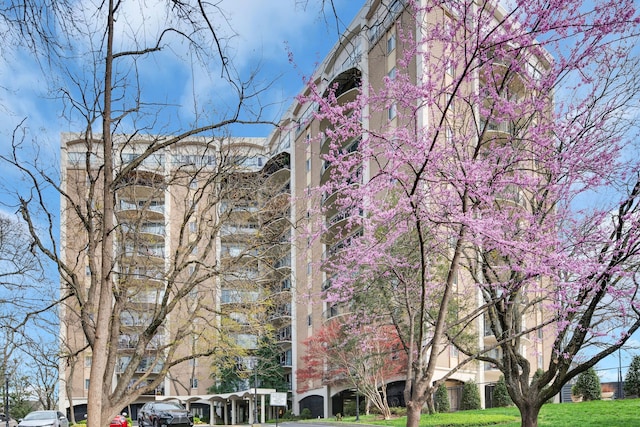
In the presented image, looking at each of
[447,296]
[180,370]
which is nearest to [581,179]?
[447,296]

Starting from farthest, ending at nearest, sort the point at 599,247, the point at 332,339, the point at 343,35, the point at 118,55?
1. the point at 332,339
2. the point at 599,247
3. the point at 118,55
4. the point at 343,35

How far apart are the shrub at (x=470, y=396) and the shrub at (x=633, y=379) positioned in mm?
8705

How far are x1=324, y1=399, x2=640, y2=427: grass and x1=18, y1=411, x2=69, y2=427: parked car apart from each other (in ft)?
43.7

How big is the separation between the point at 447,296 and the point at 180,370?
49.8m

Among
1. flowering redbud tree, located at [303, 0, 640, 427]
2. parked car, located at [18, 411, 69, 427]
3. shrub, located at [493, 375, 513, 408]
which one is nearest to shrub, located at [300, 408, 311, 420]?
shrub, located at [493, 375, 513, 408]

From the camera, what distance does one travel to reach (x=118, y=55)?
267 inches

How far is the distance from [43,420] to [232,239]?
14166 millimetres

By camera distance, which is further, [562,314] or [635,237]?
[562,314]

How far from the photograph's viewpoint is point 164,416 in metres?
24.2

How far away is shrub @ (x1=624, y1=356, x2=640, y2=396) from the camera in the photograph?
24219 mm

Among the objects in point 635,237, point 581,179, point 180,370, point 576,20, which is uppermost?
point 576,20

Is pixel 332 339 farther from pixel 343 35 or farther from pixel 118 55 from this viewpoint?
pixel 343 35

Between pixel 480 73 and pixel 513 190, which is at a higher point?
pixel 480 73

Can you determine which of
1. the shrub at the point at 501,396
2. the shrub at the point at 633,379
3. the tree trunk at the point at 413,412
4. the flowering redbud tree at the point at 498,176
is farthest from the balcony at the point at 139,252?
the shrub at the point at 501,396
